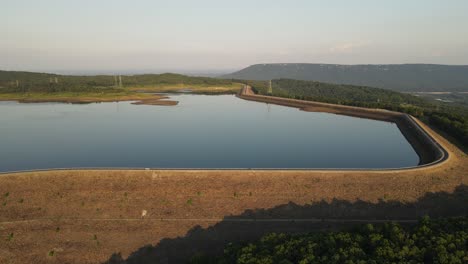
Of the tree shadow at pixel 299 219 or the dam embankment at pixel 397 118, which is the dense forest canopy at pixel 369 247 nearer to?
the tree shadow at pixel 299 219

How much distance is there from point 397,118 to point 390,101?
29820mm

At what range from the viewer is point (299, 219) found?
2088cm

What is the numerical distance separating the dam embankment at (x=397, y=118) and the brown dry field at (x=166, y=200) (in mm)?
6170

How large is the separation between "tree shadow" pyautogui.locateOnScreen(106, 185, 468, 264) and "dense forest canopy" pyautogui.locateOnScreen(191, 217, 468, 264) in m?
3.87

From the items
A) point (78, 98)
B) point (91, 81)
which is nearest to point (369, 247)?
point (78, 98)

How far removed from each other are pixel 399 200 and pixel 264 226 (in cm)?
938

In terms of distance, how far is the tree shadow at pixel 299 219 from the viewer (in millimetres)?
18862

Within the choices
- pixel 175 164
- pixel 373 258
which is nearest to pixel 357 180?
pixel 373 258

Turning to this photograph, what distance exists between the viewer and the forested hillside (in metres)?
39.8

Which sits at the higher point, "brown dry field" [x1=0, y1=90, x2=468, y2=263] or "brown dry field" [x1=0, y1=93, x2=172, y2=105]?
"brown dry field" [x1=0, y1=93, x2=172, y2=105]

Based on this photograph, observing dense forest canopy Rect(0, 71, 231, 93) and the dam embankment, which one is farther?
dense forest canopy Rect(0, 71, 231, 93)

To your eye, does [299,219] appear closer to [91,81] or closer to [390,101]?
[390,101]

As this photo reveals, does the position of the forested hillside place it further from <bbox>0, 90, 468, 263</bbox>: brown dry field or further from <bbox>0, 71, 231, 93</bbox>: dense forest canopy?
<bbox>0, 71, 231, 93</bbox>: dense forest canopy

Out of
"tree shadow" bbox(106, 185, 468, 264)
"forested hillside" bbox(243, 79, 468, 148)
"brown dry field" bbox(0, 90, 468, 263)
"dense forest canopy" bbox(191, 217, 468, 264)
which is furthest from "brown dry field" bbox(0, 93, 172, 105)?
"dense forest canopy" bbox(191, 217, 468, 264)
